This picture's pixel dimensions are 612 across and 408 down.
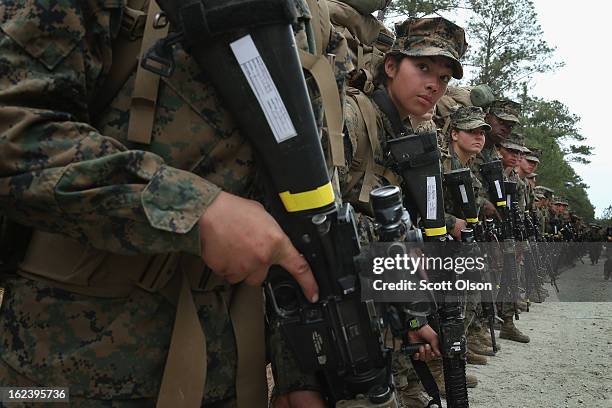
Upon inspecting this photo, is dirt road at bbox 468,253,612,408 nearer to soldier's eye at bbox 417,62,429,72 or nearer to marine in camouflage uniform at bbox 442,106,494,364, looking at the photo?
marine in camouflage uniform at bbox 442,106,494,364

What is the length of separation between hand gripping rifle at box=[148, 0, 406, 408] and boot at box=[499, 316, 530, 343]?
696cm

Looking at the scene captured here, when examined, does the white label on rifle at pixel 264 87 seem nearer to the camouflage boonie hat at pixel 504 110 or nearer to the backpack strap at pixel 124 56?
the backpack strap at pixel 124 56

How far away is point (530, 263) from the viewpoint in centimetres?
1095

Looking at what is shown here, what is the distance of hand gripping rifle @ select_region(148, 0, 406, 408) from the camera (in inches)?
40.9

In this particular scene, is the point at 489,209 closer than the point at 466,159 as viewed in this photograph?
No

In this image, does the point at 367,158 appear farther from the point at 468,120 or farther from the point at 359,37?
the point at 468,120

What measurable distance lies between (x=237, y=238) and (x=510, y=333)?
752 cm

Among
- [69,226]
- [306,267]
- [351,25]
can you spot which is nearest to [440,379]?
[351,25]

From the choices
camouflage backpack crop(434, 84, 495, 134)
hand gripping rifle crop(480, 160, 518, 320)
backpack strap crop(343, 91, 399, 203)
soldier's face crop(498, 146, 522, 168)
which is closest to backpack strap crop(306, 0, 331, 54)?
backpack strap crop(343, 91, 399, 203)

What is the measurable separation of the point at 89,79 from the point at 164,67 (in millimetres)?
144

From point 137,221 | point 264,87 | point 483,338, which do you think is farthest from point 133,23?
point 483,338

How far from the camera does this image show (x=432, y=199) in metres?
3.40

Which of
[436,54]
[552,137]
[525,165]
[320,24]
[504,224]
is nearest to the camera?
[320,24]

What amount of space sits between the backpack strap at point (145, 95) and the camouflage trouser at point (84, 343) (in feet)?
1.06
